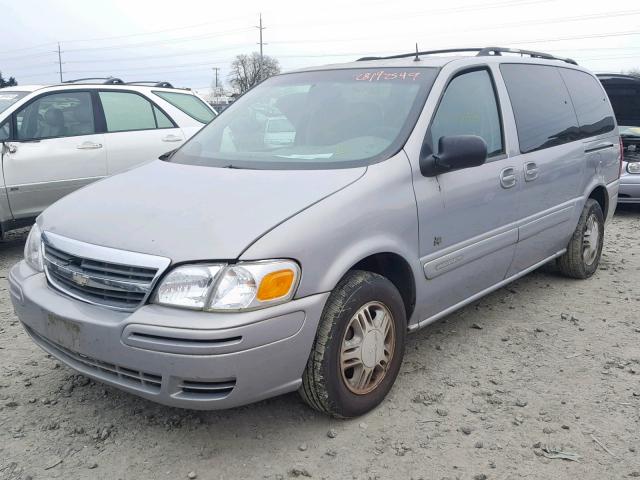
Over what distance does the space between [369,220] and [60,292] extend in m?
1.44

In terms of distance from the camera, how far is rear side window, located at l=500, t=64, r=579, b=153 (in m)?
4.14

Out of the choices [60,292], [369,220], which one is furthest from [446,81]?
[60,292]

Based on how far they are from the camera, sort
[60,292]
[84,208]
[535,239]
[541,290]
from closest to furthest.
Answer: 1. [60,292]
2. [84,208]
3. [535,239]
4. [541,290]

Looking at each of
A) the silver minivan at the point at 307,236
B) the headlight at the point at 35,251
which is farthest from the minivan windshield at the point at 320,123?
the headlight at the point at 35,251

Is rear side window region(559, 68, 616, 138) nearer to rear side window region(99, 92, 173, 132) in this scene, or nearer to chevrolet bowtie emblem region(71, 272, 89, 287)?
chevrolet bowtie emblem region(71, 272, 89, 287)

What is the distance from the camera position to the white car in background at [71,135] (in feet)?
19.0

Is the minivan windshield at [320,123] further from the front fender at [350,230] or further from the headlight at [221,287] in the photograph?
the headlight at [221,287]

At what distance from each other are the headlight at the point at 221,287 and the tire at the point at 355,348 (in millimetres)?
374

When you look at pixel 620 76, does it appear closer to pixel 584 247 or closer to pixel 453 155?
pixel 584 247

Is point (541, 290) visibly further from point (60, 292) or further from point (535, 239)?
point (60, 292)

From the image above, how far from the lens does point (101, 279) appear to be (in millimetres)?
2600

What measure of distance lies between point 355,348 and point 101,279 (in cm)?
117

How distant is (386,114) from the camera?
3410mm

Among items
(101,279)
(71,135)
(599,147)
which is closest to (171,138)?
(71,135)
